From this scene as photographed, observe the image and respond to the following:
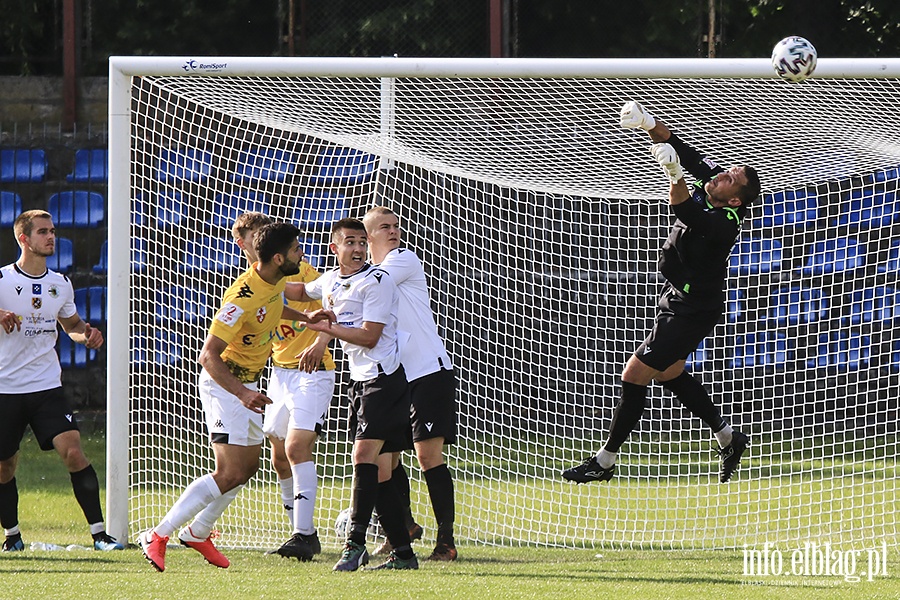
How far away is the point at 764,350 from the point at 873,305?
3.14ft

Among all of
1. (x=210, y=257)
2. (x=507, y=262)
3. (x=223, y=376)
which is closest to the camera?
(x=223, y=376)

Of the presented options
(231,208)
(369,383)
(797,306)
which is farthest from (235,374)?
(797,306)

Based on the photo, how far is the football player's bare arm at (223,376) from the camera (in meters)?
5.59

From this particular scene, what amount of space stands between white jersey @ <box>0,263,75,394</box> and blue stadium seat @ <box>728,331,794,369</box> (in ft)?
17.9

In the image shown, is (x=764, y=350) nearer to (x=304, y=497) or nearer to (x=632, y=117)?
(x=632, y=117)

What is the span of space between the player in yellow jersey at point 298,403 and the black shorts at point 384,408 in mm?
369

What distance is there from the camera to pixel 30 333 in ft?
22.7

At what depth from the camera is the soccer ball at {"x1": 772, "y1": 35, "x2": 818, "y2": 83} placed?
5.90 m

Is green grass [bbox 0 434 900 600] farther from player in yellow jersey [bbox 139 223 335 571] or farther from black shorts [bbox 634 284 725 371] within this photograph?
black shorts [bbox 634 284 725 371]

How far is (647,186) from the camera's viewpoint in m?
8.13

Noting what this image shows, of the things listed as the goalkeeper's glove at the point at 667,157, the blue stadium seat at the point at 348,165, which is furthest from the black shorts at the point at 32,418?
the goalkeeper's glove at the point at 667,157

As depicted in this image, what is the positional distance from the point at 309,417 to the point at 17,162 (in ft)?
26.0

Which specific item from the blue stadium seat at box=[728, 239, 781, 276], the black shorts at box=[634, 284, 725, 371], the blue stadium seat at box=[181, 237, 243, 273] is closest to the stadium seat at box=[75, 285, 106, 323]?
the blue stadium seat at box=[181, 237, 243, 273]

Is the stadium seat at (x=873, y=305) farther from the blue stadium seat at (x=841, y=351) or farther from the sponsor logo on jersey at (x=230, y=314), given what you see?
the sponsor logo on jersey at (x=230, y=314)
